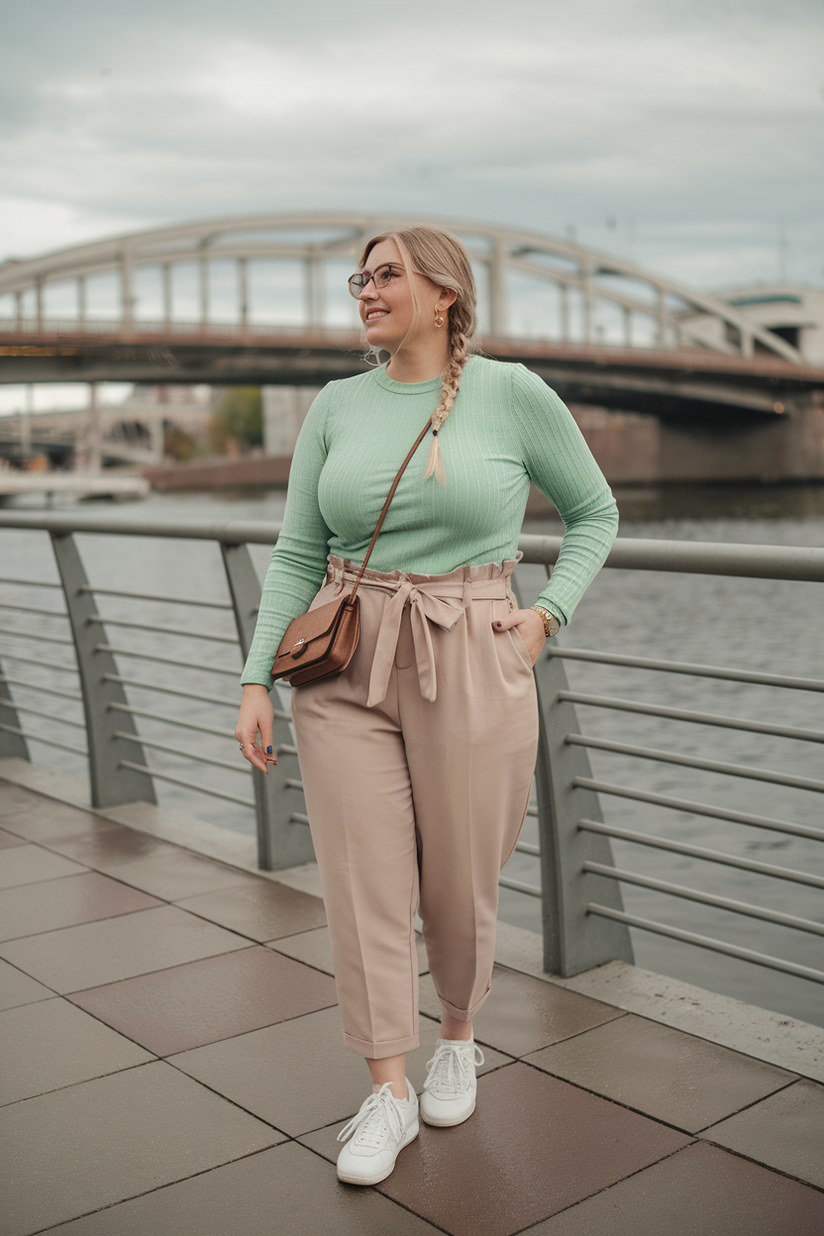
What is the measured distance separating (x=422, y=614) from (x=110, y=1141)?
1.14m

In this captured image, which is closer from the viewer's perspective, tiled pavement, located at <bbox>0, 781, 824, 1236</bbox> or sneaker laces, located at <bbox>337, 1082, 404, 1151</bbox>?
tiled pavement, located at <bbox>0, 781, 824, 1236</bbox>

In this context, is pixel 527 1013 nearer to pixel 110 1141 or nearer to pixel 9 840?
pixel 110 1141

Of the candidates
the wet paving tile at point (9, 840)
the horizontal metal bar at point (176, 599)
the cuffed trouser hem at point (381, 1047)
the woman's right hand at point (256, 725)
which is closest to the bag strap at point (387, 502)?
the woman's right hand at point (256, 725)

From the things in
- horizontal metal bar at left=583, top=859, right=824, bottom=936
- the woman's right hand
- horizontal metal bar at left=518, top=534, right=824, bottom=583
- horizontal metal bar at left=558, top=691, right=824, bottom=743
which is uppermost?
horizontal metal bar at left=518, top=534, right=824, bottom=583

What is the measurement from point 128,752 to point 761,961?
2.80m

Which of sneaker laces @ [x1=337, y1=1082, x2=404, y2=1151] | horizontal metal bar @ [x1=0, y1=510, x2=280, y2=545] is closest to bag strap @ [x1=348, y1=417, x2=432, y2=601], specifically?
sneaker laces @ [x1=337, y1=1082, x2=404, y2=1151]

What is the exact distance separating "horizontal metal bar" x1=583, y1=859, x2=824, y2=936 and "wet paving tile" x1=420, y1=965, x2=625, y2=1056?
286mm

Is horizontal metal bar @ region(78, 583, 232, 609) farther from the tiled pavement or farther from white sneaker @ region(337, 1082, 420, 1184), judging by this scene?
white sneaker @ region(337, 1082, 420, 1184)

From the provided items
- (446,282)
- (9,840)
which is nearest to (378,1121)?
(446,282)

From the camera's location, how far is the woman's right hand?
7.55ft

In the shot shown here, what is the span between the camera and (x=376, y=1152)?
2.23 meters

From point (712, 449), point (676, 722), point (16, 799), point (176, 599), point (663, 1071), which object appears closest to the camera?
point (663, 1071)

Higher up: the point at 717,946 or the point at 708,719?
the point at 708,719

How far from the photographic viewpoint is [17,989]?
312 centimetres
